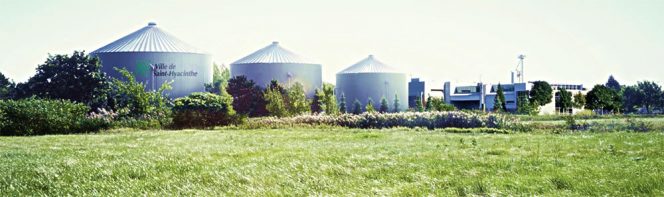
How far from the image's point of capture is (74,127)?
3184 cm

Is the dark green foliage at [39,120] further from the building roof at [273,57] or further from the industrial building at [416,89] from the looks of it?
the industrial building at [416,89]

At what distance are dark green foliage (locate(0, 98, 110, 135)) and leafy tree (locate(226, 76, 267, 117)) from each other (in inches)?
1375

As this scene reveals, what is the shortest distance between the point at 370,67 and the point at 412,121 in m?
56.7

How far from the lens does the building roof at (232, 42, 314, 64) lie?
249 feet

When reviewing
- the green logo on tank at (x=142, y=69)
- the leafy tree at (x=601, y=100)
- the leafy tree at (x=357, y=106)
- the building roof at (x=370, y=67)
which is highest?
the building roof at (x=370, y=67)

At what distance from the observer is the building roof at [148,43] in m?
63.2

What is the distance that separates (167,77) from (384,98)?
33813mm

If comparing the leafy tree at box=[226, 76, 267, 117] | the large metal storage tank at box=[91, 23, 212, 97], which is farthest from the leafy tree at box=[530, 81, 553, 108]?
the large metal storage tank at box=[91, 23, 212, 97]

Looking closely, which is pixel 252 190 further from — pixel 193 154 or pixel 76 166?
pixel 193 154

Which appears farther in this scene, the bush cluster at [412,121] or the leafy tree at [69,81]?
the leafy tree at [69,81]

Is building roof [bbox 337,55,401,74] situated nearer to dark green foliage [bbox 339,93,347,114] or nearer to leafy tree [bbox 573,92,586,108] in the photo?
dark green foliage [bbox 339,93,347,114]

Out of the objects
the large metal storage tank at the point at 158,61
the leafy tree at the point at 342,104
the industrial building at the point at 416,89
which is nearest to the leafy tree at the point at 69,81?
the large metal storage tank at the point at 158,61

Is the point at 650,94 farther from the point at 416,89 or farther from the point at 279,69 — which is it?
the point at 279,69

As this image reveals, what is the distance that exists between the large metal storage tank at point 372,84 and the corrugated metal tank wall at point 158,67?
29.1 meters
